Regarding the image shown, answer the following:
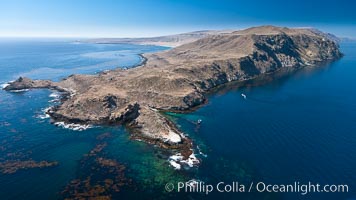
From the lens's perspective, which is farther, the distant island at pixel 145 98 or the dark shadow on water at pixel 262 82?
the dark shadow on water at pixel 262 82

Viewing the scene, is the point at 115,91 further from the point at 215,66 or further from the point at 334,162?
the point at 334,162

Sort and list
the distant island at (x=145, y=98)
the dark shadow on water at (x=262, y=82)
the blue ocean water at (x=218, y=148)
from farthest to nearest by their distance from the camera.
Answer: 1. the dark shadow on water at (x=262, y=82)
2. the distant island at (x=145, y=98)
3. the blue ocean water at (x=218, y=148)

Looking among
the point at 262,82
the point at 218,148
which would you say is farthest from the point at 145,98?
the point at 262,82

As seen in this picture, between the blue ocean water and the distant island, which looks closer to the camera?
the blue ocean water

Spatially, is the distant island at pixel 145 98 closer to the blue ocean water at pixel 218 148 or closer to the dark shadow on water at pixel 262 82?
the dark shadow on water at pixel 262 82

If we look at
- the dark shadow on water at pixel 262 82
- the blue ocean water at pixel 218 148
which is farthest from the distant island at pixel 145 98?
the blue ocean water at pixel 218 148

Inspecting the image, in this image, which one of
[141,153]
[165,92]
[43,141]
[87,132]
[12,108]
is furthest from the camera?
[165,92]

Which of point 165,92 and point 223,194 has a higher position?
point 165,92

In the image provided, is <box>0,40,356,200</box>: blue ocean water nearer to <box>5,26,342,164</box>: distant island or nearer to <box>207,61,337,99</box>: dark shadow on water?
<box>5,26,342,164</box>: distant island

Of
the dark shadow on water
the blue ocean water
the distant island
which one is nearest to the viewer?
the blue ocean water

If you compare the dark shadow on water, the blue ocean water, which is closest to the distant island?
the dark shadow on water

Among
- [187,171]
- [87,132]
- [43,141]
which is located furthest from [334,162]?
[43,141]
